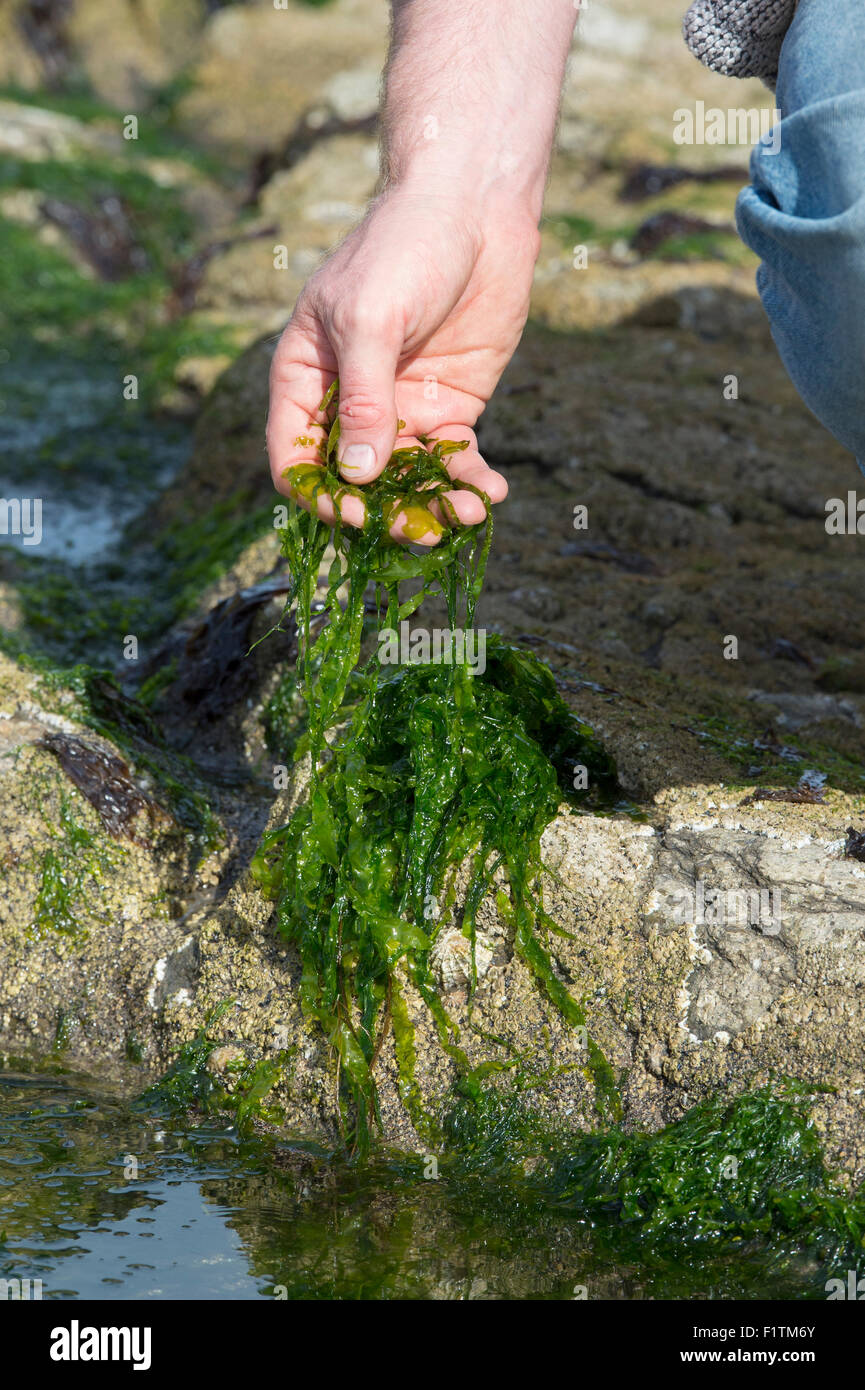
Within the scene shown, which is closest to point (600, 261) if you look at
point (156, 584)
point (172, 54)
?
point (156, 584)

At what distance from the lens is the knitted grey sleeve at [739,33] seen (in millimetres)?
2707

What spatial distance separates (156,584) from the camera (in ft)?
23.4

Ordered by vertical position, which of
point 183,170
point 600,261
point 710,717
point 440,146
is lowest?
point 710,717

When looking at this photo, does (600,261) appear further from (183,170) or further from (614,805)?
(183,170)

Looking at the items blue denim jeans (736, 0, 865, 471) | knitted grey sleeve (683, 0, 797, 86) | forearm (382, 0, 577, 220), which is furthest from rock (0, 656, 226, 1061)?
knitted grey sleeve (683, 0, 797, 86)

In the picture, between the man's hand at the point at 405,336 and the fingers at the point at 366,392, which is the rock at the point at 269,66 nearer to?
the man's hand at the point at 405,336

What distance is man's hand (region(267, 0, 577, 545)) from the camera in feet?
9.02

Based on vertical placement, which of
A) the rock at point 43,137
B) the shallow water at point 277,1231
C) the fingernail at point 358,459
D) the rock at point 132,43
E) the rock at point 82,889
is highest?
the rock at point 132,43

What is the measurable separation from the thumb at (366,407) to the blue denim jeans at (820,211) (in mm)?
745

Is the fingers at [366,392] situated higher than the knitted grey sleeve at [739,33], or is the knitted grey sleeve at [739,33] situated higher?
the knitted grey sleeve at [739,33]

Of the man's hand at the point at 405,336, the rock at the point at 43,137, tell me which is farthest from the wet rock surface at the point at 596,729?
the rock at the point at 43,137

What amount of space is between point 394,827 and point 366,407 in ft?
3.84

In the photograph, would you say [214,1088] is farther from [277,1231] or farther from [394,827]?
[394,827]

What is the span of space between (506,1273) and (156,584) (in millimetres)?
4877
